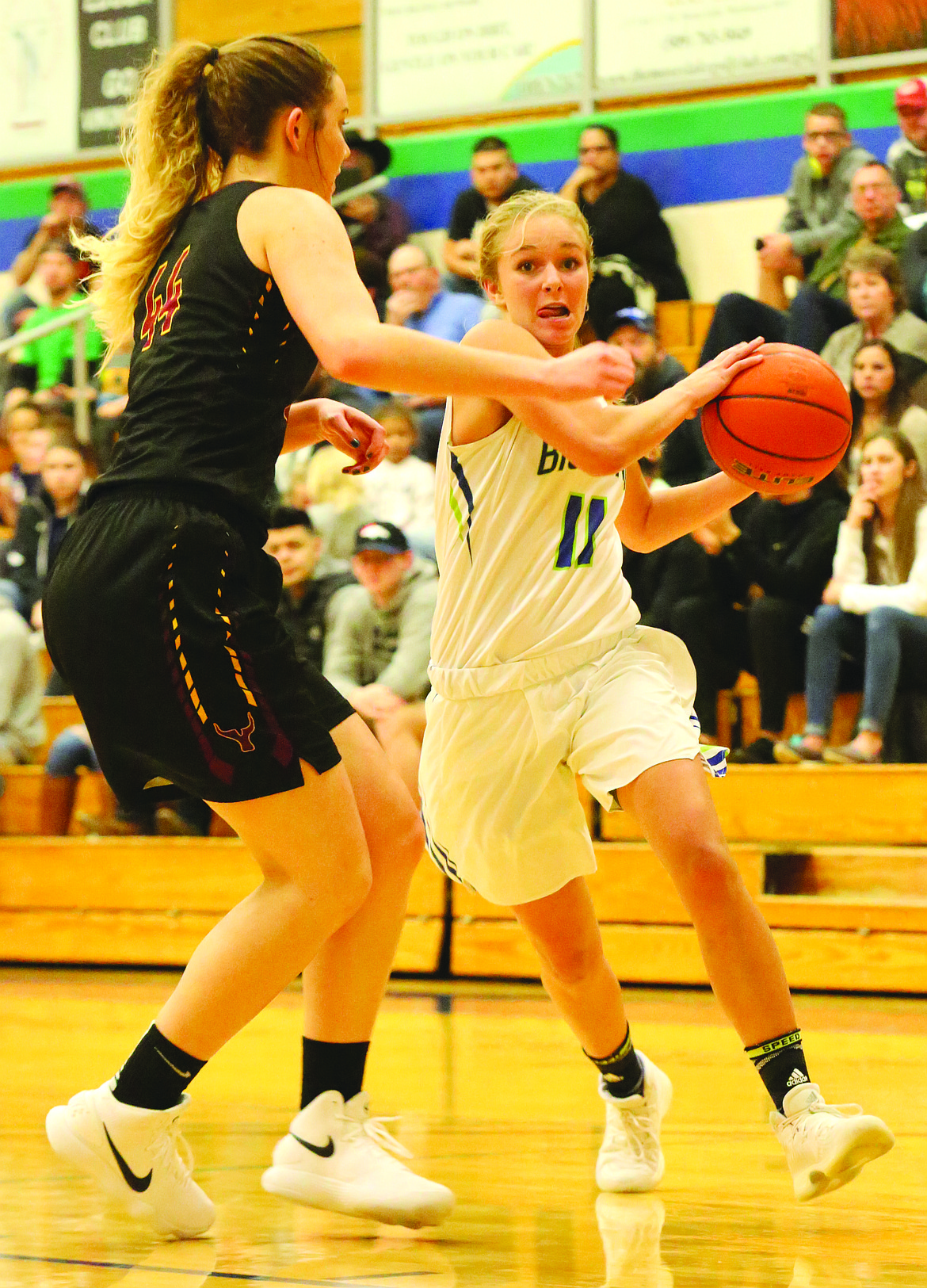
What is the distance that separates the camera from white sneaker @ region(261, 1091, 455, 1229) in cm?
232

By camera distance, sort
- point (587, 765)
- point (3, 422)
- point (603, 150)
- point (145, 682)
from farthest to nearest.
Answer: point (3, 422) < point (603, 150) < point (587, 765) < point (145, 682)

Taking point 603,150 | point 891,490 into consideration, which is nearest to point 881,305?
point 891,490

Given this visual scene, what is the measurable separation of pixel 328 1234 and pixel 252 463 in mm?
1184

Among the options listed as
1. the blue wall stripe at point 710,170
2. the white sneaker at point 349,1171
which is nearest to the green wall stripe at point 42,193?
the blue wall stripe at point 710,170

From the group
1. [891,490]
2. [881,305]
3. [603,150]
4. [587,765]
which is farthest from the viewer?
[603,150]

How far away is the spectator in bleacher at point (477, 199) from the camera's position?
786 centimetres

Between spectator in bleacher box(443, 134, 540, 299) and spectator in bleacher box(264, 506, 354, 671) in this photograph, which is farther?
spectator in bleacher box(443, 134, 540, 299)

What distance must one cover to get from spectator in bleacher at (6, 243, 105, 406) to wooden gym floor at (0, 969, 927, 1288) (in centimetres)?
496

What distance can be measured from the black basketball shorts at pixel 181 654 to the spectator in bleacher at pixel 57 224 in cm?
731

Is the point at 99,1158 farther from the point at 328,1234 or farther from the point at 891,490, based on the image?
the point at 891,490

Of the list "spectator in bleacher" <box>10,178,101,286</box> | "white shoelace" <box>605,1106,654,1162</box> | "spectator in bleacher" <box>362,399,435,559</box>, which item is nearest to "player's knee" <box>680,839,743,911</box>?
"white shoelace" <box>605,1106,654,1162</box>

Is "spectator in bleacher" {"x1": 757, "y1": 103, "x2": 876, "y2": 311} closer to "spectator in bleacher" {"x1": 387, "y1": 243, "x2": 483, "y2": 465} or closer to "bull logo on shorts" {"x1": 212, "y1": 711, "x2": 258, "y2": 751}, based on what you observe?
"spectator in bleacher" {"x1": 387, "y1": 243, "x2": 483, "y2": 465}

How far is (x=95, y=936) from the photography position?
6344 millimetres

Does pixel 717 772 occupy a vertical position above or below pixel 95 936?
above
